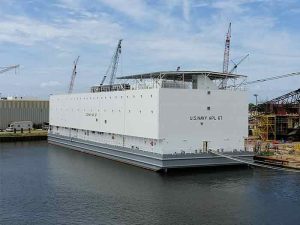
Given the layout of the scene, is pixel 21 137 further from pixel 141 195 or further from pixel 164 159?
pixel 141 195

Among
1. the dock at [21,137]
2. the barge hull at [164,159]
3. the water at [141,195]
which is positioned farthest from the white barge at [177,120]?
the dock at [21,137]

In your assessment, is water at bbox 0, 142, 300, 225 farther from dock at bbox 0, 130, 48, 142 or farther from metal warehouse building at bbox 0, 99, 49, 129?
metal warehouse building at bbox 0, 99, 49, 129

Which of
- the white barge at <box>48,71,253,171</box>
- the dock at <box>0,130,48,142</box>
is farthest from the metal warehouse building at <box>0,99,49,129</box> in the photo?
the white barge at <box>48,71,253,171</box>

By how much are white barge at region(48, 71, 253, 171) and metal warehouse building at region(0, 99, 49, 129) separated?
39887 mm

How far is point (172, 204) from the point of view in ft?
90.2

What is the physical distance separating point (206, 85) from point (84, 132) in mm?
20801

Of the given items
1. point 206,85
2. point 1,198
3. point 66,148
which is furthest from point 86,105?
point 1,198

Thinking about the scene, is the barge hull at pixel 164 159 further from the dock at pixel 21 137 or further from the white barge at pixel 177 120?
the dock at pixel 21 137

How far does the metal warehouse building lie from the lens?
81562mm

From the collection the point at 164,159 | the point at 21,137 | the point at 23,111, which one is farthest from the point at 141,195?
the point at 23,111

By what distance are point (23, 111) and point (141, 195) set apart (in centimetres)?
5908

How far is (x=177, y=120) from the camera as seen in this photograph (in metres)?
38.8

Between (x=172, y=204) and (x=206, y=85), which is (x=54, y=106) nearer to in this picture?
(x=206, y=85)

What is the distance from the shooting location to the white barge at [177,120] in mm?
38375
